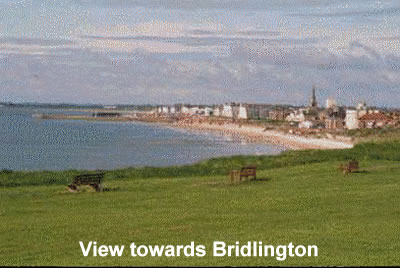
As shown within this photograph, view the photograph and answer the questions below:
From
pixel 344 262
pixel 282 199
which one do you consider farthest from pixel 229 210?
pixel 344 262

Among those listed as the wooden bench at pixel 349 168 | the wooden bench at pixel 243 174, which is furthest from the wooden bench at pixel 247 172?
the wooden bench at pixel 349 168

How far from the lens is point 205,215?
2041 centimetres

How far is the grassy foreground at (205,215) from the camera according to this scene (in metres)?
15.1

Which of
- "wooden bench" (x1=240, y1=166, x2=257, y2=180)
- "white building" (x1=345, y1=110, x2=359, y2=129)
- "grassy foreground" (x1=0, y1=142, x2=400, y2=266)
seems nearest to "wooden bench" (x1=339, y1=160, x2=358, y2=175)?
"grassy foreground" (x1=0, y1=142, x2=400, y2=266)

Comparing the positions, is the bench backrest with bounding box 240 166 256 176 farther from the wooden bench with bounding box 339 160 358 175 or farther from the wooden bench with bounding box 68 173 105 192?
the wooden bench with bounding box 68 173 105 192

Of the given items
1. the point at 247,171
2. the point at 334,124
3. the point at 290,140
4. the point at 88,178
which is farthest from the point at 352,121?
the point at 88,178

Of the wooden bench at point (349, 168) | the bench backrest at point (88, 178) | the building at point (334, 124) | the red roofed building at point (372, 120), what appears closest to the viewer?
the bench backrest at point (88, 178)

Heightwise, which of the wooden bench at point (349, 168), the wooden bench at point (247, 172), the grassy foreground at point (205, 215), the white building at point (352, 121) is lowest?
the grassy foreground at point (205, 215)

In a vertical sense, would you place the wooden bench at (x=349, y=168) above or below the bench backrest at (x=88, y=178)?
above

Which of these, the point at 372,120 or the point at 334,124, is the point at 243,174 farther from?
the point at 334,124

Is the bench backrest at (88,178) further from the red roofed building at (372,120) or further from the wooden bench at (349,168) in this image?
the red roofed building at (372,120)

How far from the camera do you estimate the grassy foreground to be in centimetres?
1514

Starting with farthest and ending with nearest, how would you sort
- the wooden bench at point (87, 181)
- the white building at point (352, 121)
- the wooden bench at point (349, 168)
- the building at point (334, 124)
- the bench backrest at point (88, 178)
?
1. the building at point (334, 124)
2. the white building at point (352, 121)
3. the wooden bench at point (349, 168)
4. the bench backrest at point (88, 178)
5. the wooden bench at point (87, 181)

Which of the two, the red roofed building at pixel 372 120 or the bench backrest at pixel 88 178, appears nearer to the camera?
the bench backrest at pixel 88 178
